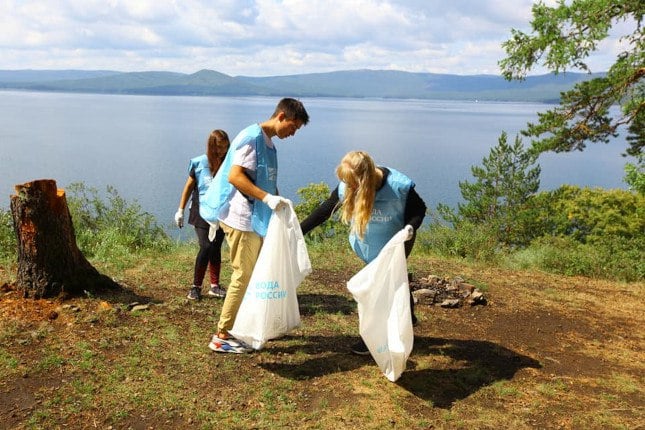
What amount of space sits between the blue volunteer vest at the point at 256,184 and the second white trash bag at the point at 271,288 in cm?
9

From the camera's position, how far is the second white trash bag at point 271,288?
4227mm

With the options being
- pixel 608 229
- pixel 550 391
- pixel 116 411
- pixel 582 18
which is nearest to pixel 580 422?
pixel 550 391

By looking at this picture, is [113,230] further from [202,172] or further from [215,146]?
[215,146]

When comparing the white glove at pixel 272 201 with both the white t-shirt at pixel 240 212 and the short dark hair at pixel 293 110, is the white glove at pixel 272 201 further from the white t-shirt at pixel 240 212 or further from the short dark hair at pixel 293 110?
the short dark hair at pixel 293 110

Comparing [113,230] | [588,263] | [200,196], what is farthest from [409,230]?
[113,230]

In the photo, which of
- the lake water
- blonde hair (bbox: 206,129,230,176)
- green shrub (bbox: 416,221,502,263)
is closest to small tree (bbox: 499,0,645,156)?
green shrub (bbox: 416,221,502,263)

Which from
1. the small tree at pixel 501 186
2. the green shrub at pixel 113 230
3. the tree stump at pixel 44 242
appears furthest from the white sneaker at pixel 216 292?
→ the small tree at pixel 501 186

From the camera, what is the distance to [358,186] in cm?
397

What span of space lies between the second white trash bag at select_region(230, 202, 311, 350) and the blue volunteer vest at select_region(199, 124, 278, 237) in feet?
0.28

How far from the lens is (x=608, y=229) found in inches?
808

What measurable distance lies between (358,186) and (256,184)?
0.79 m

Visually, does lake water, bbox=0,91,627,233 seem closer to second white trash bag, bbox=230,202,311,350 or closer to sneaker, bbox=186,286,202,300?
sneaker, bbox=186,286,202,300

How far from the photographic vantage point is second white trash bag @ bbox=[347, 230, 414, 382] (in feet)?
13.4

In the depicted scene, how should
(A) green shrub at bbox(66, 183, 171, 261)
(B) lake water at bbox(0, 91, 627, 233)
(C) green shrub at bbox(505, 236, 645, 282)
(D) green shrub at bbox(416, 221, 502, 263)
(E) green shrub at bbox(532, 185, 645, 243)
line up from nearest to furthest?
(C) green shrub at bbox(505, 236, 645, 282)
(A) green shrub at bbox(66, 183, 171, 261)
(D) green shrub at bbox(416, 221, 502, 263)
(E) green shrub at bbox(532, 185, 645, 243)
(B) lake water at bbox(0, 91, 627, 233)
